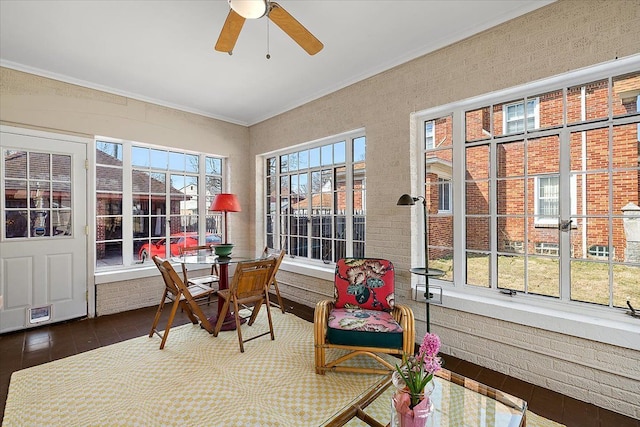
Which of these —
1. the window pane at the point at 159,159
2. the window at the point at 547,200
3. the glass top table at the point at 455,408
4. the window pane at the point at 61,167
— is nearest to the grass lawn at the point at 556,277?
the window at the point at 547,200

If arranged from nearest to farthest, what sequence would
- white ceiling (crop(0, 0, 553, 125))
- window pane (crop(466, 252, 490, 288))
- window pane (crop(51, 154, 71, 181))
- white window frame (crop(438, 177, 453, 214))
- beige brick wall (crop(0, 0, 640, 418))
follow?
beige brick wall (crop(0, 0, 640, 418)) < white ceiling (crop(0, 0, 553, 125)) < window pane (crop(466, 252, 490, 288)) < white window frame (crop(438, 177, 453, 214)) < window pane (crop(51, 154, 71, 181))

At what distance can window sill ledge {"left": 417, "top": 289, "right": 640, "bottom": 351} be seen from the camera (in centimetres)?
205

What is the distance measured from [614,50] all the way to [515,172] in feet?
3.35

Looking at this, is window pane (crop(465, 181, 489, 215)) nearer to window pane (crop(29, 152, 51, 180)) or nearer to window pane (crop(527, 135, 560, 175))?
window pane (crop(527, 135, 560, 175))

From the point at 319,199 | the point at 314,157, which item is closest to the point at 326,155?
the point at 314,157

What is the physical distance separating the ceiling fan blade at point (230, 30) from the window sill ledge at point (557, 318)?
2.83 meters

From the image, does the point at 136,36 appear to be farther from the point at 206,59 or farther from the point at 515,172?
the point at 515,172

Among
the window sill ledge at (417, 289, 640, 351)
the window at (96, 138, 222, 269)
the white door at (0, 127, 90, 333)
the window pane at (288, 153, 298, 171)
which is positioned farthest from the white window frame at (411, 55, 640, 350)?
the white door at (0, 127, 90, 333)

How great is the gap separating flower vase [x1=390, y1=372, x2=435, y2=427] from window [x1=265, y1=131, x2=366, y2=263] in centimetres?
250

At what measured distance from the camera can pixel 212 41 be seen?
288cm

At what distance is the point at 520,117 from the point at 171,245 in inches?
187

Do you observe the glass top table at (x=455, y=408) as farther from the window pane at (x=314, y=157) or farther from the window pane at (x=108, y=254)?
the window pane at (x=108, y=254)

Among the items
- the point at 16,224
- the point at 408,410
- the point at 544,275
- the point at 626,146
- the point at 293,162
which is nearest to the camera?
the point at 408,410

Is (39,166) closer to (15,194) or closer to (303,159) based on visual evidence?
(15,194)
